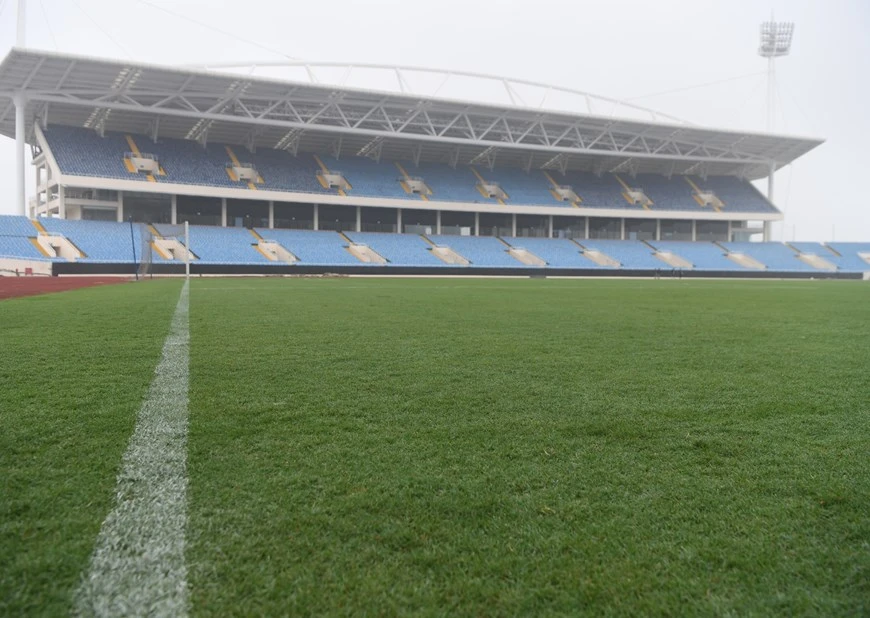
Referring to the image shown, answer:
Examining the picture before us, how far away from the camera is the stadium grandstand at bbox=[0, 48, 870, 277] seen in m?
26.3

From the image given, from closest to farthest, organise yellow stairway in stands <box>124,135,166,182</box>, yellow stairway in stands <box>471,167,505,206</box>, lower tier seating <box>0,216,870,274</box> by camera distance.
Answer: lower tier seating <box>0,216,870,274</box>
yellow stairway in stands <box>124,135,166,182</box>
yellow stairway in stands <box>471,167,505,206</box>

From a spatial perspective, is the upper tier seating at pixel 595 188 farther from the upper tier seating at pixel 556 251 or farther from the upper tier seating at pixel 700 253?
the upper tier seating at pixel 556 251

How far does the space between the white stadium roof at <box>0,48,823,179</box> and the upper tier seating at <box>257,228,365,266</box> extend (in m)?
5.71

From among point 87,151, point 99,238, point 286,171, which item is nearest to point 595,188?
point 286,171

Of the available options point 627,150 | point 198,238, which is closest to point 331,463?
point 198,238

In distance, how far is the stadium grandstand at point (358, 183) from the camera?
26.3 metres

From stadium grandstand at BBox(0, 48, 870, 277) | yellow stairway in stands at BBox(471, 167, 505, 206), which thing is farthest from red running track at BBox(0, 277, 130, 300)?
yellow stairway in stands at BBox(471, 167, 505, 206)

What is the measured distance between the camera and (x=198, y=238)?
28.5m

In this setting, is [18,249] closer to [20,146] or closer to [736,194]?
[20,146]

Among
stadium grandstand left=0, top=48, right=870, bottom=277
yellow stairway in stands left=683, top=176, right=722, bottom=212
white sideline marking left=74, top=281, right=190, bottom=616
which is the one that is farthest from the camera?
yellow stairway in stands left=683, top=176, right=722, bottom=212

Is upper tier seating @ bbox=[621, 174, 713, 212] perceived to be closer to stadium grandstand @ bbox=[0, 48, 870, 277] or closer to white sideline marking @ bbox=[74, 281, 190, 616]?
stadium grandstand @ bbox=[0, 48, 870, 277]

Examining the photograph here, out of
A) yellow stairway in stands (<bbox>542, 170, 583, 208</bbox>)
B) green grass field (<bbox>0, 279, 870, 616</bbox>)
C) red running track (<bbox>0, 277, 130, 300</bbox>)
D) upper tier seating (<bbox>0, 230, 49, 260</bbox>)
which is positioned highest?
yellow stairway in stands (<bbox>542, 170, 583, 208</bbox>)

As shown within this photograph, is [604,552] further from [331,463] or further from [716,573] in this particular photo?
[331,463]

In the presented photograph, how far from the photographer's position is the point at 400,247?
33.0 meters
